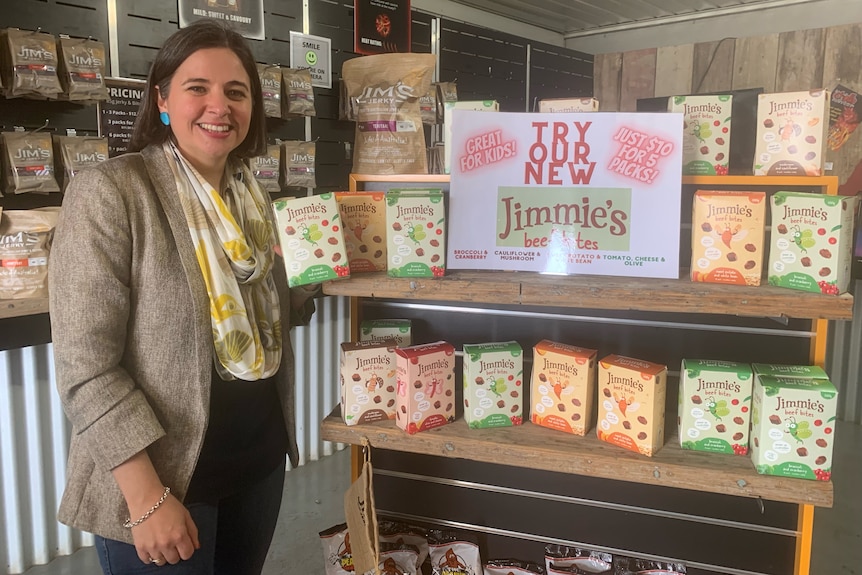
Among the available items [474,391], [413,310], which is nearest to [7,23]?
[413,310]

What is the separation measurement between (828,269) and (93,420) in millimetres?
1624

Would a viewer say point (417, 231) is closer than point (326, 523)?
Yes

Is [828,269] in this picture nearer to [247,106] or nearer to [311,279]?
[311,279]

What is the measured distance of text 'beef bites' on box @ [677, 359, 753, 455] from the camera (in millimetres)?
1693

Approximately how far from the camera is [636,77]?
571 cm

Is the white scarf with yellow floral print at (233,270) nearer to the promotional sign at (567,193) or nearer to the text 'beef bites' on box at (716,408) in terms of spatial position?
the promotional sign at (567,193)

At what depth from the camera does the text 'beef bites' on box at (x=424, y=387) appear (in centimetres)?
182

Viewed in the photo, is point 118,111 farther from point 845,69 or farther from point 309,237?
point 845,69

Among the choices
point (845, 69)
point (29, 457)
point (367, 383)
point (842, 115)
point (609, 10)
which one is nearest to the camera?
point (367, 383)

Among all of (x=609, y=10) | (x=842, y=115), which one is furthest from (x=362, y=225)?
(x=609, y=10)

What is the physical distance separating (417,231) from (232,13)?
6.91 feet

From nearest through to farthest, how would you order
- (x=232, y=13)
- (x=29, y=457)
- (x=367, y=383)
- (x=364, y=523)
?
(x=364, y=523)
(x=367, y=383)
(x=29, y=457)
(x=232, y=13)

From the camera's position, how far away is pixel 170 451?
1.36 m

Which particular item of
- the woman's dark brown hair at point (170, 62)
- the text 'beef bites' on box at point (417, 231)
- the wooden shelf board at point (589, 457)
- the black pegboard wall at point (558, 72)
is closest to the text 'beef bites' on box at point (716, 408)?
the wooden shelf board at point (589, 457)
